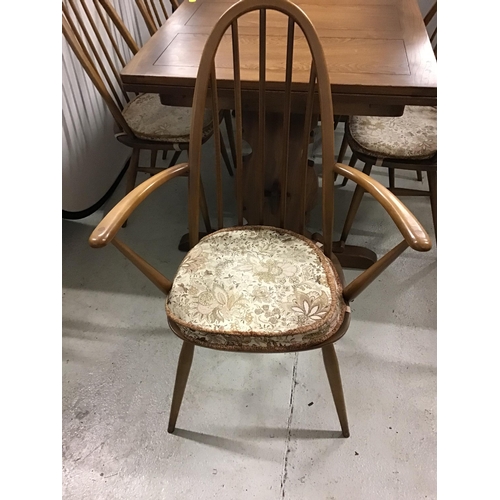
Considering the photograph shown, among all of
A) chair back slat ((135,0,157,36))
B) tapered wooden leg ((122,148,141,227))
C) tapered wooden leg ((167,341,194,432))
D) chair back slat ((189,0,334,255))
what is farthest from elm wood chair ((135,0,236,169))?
tapered wooden leg ((167,341,194,432))

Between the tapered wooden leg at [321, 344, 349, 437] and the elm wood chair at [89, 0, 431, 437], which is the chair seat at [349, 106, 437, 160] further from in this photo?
the tapered wooden leg at [321, 344, 349, 437]

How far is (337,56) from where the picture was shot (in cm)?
126

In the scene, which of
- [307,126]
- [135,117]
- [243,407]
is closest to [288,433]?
[243,407]

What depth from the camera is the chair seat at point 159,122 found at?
60.1 inches

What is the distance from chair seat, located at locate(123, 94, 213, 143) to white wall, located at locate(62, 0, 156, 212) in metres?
0.20

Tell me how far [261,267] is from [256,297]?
Result: 0.10 m

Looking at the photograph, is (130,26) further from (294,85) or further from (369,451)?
(369,451)

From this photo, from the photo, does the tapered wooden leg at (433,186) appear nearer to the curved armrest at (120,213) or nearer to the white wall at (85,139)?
the curved armrest at (120,213)

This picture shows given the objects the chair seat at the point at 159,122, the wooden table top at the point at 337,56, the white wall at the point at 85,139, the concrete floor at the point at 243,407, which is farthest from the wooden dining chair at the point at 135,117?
the concrete floor at the point at 243,407

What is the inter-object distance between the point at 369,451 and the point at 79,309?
3.38ft

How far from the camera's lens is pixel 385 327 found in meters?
1.46

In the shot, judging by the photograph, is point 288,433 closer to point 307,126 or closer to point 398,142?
point 307,126

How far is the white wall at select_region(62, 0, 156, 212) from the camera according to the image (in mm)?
1640
